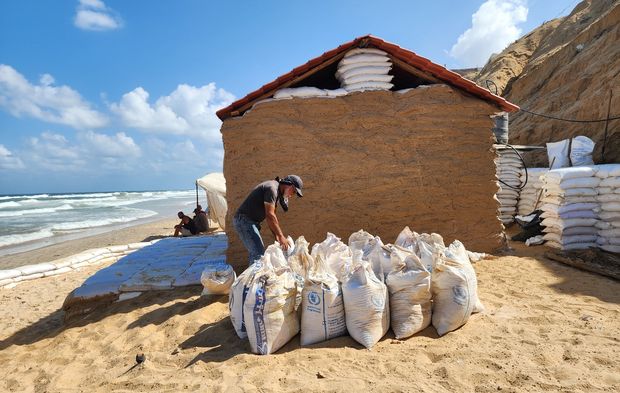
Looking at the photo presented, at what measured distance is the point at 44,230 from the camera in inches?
614

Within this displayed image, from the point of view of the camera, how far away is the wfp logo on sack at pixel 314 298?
112 inches

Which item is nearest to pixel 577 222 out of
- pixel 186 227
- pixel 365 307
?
pixel 365 307

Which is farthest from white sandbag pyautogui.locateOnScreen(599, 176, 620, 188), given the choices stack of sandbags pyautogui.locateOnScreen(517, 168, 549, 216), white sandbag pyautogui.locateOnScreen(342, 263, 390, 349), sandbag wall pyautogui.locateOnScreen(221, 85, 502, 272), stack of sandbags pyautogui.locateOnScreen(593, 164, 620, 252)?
white sandbag pyautogui.locateOnScreen(342, 263, 390, 349)

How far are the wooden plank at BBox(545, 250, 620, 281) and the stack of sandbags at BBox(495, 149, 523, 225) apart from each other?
10.2ft

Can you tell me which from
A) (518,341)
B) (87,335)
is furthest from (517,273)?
(87,335)

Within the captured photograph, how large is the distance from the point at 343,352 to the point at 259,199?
198 centimetres

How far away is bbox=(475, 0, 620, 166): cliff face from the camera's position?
9648 millimetres

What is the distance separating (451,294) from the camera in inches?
117

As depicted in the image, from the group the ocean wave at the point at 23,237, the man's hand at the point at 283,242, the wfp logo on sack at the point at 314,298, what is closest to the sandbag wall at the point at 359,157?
the man's hand at the point at 283,242

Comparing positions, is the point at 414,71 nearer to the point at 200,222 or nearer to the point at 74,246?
the point at 200,222

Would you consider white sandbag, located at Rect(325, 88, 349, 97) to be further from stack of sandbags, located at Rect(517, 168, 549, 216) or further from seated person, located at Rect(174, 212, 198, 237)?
seated person, located at Rect(174, 212, 198, 237)

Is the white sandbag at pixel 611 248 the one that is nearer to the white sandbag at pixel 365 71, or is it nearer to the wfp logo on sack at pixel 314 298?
the white sandbag at pixel 365 71

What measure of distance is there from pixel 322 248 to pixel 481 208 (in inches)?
120

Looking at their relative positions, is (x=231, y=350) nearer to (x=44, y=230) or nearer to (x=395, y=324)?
(x=395, y=324)
